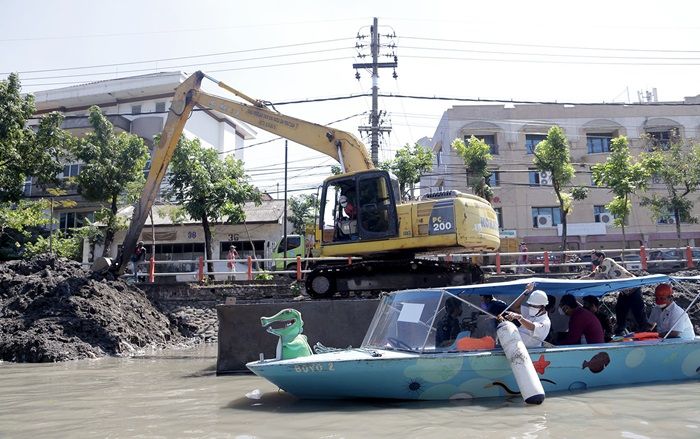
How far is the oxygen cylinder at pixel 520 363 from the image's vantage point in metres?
6.76

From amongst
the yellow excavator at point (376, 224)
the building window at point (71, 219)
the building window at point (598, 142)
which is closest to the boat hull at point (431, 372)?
the yellow excavator at point (376, 224)

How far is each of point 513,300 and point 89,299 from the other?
37.6 feet

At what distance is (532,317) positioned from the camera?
7.75 metres

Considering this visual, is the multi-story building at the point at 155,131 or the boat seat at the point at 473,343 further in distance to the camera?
the multi-story building at the point at 155,131

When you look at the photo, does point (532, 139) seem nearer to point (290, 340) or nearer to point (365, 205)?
point (365, 205)

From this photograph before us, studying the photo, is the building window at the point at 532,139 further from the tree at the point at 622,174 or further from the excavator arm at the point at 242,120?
the excavator arm at the point at 242,120

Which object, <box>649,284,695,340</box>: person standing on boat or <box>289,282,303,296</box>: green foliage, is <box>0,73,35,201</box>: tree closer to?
<box>289,282,303,296</box>: green foliage

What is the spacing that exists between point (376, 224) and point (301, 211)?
94.8ft

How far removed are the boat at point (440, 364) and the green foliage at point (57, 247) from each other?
2764 centimetres

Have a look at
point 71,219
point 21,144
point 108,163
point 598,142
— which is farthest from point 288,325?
point 598,142

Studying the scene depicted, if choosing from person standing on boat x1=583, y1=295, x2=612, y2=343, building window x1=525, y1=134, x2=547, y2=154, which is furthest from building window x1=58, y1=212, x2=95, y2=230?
person standing on boat x1=583, y1=295, x2=612, y2=343

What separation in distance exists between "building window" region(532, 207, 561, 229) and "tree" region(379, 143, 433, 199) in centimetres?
1202

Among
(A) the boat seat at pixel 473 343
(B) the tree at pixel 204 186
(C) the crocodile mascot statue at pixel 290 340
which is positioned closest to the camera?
(A) the boat seat at pixel 473 343

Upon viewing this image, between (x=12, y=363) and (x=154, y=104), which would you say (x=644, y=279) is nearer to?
(x=12, y=363)
